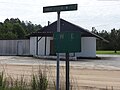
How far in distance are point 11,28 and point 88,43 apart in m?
39.0

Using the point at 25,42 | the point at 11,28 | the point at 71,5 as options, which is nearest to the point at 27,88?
the point at 71,5

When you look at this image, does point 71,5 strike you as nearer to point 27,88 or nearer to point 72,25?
point 27,88

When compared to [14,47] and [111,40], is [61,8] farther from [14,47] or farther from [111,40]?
[111,40]

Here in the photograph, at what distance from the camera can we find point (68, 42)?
7871 millimetres

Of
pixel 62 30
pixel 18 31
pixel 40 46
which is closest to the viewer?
pixel 62 30

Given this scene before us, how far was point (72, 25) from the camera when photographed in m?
42.4

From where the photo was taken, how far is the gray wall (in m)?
47.8

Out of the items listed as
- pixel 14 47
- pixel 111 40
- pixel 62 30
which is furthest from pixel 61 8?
pixel 111 40

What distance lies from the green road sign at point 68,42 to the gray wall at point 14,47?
3972 cm

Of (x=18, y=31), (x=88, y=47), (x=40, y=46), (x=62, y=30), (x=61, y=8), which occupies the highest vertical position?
(x=18, y=31)

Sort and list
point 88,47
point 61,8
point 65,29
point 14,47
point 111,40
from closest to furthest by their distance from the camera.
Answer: point 61,8, point 65,29, point 88,47, point 14,47, point 111,40

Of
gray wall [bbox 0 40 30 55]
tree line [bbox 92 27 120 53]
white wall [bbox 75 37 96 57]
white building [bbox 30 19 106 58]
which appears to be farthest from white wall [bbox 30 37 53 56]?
tree line [bbox 92 27 120 53]

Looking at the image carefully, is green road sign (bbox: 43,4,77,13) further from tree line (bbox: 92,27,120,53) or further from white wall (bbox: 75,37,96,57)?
tree line (bbox: 92,27,120,53)

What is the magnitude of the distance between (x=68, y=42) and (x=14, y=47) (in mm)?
41522
